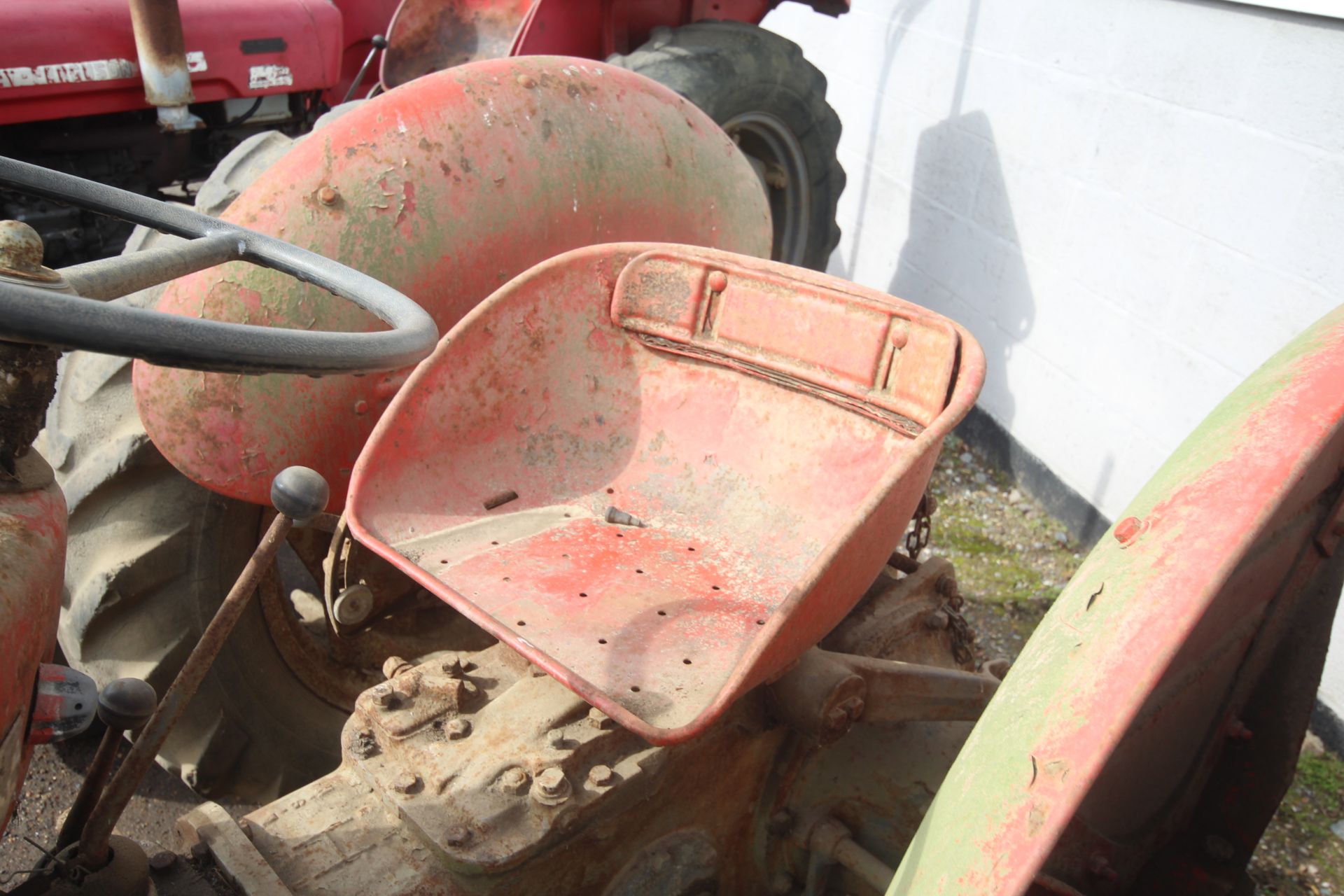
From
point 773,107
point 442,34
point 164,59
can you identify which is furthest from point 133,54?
point 773,107

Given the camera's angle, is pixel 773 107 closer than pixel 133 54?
No

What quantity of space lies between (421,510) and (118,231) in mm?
1930

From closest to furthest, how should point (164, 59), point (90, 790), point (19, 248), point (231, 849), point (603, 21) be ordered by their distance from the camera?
point (19, 248) < point (90, 790) < point (231, 849) < point (164, 59) < point (603, 21)

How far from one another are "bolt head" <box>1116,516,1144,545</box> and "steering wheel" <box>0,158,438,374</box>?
0.67 metres

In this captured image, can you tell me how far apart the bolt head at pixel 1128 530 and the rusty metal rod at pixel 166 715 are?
836 mm

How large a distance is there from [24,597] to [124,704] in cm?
21

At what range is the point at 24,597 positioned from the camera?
0.87 meters

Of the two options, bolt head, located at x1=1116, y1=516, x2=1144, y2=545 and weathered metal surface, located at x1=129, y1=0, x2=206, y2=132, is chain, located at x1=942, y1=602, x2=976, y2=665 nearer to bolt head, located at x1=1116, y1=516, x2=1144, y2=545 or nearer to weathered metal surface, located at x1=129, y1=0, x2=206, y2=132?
bolt head, located at x1=1116, y1=516, x2=1144, y2=545

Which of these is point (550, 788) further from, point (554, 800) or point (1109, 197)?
point (1109, 197)

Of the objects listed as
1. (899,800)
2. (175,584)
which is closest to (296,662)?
(175,584)

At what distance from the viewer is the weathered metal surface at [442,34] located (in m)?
3.39

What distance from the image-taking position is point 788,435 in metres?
1.74

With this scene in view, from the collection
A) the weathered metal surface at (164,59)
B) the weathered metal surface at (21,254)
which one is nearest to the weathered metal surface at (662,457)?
the weathered metal surface at (21,254)

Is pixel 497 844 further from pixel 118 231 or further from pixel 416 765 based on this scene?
pixel 118 231
